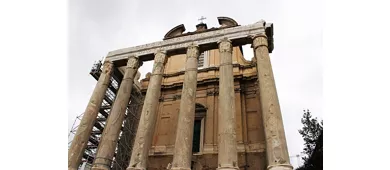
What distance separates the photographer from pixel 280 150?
9.72 metres

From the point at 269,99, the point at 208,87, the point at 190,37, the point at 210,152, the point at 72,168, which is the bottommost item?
the point at 72,168

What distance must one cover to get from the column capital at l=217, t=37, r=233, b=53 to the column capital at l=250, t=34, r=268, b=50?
1.22 m

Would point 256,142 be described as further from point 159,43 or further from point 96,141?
point 96,141

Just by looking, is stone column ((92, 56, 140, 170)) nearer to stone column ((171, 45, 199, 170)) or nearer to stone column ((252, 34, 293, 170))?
stone column ((171, 45, 199, 170))

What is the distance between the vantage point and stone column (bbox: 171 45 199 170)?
10.7 m

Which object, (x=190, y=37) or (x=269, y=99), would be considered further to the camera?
(x=190, y=37)

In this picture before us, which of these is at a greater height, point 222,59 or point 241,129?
point 222,59

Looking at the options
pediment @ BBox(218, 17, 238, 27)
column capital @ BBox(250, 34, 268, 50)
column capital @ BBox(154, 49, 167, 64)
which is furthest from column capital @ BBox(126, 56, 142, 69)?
pediment @ BBox(218, 17, 238, 27)

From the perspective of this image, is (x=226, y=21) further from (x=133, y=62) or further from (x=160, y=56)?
(x=133, y=62)

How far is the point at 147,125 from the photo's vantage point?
12.3 meters

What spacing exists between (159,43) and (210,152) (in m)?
7.08

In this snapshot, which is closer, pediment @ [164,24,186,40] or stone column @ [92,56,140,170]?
stone column @ [92,56,140,170]

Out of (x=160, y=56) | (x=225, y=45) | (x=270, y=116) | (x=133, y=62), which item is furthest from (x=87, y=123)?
(x=270, y=116)

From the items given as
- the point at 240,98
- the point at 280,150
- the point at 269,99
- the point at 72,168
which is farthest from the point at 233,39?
the point at 72,168
